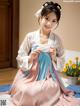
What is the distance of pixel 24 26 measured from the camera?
3.54m

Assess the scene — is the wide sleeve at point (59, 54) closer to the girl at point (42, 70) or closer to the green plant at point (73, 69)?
the girl at point (42, 70)

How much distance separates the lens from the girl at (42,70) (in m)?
1.93

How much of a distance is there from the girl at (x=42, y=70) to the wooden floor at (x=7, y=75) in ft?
2.66

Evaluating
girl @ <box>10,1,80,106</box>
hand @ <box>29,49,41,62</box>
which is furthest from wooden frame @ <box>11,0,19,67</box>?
hand @ <box>29,49,41,62</box>

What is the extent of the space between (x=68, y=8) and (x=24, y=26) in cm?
69

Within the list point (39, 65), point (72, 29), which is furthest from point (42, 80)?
point (72, 29)

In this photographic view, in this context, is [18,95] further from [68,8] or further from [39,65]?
[68,8]

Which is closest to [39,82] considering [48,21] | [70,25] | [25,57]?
[25,57]

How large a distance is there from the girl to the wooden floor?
2.66ft

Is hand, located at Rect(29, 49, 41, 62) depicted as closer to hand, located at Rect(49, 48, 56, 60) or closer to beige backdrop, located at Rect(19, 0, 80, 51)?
Result: hand, located at Rect(49, 48, 56, 60)

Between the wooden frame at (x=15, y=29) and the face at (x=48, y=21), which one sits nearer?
the face at (x=48, y=21)

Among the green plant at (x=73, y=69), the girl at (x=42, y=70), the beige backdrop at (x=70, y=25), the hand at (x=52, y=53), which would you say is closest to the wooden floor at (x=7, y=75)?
the green plant at (x=73, y=69)

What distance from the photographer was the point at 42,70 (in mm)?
2041

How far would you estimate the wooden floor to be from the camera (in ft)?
9.61
